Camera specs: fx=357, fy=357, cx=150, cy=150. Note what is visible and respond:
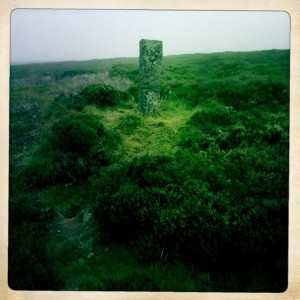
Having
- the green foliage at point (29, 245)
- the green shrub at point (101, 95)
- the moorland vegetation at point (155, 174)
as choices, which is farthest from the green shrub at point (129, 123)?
the green foliage at point (29, 245)

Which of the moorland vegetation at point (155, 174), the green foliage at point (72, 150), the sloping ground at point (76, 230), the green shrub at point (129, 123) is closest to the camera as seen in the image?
the moorland vegetation at point (155, 174)

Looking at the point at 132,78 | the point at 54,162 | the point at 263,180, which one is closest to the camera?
the point at 263,180

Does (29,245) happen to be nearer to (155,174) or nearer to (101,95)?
(155,174)

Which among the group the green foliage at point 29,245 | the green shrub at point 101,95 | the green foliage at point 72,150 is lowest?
the green foliage at point 29,245

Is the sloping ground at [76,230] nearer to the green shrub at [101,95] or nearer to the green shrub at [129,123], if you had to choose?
the green shrub at [129,123]

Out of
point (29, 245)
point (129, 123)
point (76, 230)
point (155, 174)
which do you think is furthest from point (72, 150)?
point (29, 245)

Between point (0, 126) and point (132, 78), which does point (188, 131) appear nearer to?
point (132, 78)

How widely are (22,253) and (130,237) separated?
118 centimetres

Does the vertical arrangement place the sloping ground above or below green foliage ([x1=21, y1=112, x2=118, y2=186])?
below

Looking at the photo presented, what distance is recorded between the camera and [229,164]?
173 inches

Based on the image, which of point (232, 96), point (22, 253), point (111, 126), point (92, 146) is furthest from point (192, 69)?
point (22, 253)

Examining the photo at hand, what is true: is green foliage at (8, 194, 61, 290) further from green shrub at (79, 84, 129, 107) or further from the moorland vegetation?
green shrub at (79, 84, 129, 107)

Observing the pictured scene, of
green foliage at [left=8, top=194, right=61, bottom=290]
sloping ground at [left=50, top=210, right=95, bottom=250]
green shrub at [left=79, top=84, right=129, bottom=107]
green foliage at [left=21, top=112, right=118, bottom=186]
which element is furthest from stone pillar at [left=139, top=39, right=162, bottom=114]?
green foliage at [left=8, top=194, right=61, bottom=290]

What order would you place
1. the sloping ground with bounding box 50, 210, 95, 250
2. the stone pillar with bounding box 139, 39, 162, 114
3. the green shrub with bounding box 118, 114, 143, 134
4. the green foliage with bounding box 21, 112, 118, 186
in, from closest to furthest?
the sloping ground with bounding box 50, 210, 95, 250
the green foliage with bounding box 21, 112, 118, 186
the green shrub with bounding box 118, 114, 143, 134
the stone pillar with bounding box 139, 39, 162, 114
